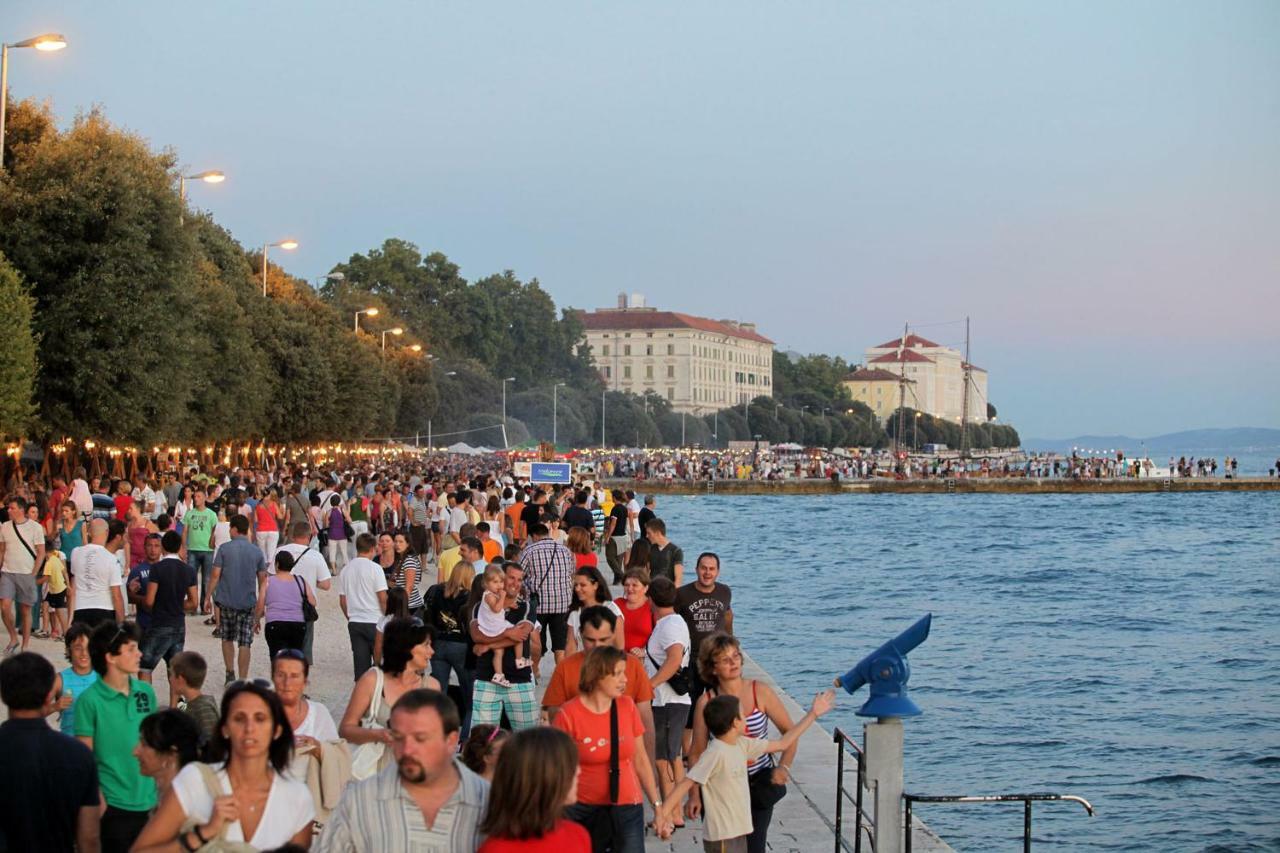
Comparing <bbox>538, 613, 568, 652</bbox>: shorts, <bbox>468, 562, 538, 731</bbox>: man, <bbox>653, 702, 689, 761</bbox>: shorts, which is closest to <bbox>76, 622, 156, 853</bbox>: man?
<bbox>468, 562, 538, 731</bbox>: man

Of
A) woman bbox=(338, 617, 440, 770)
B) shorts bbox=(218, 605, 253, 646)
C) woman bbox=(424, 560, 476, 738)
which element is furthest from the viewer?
shorts bbox=(218, 605, 253, 646)

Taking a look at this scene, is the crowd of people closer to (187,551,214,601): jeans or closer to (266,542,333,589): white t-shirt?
(266,542,333,589): white t-shirt

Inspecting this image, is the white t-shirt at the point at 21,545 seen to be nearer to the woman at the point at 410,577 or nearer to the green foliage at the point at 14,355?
the woman at the point at 410,577

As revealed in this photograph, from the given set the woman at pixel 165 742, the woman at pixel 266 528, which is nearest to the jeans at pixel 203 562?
the woman at pixel 266 528

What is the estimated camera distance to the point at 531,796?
4492 millimetres

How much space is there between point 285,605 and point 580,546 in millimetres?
2590

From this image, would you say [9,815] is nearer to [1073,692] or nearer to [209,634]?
[209,634]

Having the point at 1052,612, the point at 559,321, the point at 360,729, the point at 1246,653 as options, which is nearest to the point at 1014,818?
the point at 360,729

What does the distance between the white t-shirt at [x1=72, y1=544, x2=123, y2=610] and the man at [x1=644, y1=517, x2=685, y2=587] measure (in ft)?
14.2

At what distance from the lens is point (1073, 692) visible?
81.0 feet

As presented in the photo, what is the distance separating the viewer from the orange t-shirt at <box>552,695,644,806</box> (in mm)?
6551

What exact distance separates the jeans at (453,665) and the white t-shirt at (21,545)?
6.37m

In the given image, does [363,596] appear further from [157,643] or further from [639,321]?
[639,321]

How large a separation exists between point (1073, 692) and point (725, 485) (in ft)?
264
